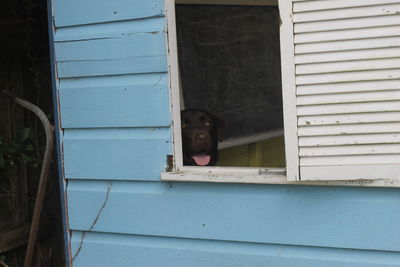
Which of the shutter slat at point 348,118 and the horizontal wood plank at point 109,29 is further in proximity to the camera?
the horizontal wood plank at point 109,29

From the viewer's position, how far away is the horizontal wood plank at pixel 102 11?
227cm

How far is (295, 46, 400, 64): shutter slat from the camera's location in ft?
6.16

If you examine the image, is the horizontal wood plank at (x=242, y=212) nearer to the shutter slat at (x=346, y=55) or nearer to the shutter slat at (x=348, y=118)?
the shutter slat at (x=348, y=118)

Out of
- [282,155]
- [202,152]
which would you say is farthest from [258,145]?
[202,152]

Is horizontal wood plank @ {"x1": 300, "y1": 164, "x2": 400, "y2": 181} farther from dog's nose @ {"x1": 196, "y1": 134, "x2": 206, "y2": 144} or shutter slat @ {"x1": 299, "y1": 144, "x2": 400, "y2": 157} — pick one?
dog's nose @ {"x1": 196, "y1": 134, "x2": 206, "y2": 144}

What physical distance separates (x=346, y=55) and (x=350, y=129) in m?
0.30

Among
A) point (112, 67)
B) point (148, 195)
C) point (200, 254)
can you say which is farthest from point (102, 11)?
point (200, 254)

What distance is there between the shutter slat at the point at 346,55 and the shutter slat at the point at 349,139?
315 millimetres

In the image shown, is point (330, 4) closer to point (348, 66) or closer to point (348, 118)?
point (348, 66)

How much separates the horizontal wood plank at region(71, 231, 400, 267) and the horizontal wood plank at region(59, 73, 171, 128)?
0.60 metres

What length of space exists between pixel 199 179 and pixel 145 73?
579 mm

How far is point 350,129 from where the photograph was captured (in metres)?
1.94

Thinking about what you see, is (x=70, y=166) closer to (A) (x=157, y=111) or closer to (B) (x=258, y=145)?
(A) (x=157, y=111)

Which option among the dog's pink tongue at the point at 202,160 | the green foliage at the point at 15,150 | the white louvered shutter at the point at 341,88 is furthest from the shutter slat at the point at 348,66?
the green foliage at the point at 15,150
